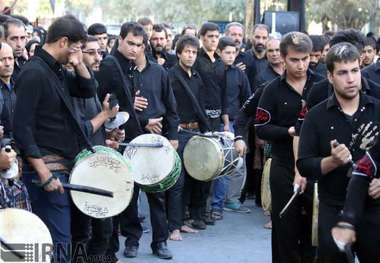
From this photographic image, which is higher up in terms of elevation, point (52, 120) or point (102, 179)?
point (52, 120)

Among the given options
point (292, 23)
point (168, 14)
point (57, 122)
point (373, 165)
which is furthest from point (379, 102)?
point (168, 14)

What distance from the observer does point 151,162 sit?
7.66 metres

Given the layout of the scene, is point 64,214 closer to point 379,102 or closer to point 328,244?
point 328,244

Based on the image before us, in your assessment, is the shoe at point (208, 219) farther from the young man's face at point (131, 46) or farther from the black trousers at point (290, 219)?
the black trousers at point (290, 219)

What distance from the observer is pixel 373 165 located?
199 inches

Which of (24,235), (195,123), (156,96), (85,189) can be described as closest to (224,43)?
(195,123)

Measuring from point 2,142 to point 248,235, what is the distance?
4374 mm

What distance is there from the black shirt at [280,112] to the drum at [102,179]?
4.38 feet

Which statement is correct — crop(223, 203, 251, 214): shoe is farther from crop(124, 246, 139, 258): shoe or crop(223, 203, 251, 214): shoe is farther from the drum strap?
crop(124, 246, 139, 258): shoe

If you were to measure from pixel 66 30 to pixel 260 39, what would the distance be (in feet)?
20.1

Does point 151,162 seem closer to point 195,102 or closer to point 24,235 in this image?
point 195,102

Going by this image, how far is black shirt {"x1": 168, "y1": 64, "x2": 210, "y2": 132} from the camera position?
9.31 m

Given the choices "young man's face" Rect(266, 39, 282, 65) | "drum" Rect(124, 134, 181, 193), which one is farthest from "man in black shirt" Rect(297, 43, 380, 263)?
"young man's face" Rect(266, 39, 282, 65)

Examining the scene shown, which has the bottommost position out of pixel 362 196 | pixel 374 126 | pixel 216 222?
pixel 216 222
